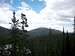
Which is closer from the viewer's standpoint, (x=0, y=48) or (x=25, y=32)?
(x=25, y=32)

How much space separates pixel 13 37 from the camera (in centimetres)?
2180

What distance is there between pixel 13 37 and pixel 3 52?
183 centimetres

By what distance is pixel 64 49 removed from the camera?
24703mm

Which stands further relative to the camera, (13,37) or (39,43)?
(39,43)

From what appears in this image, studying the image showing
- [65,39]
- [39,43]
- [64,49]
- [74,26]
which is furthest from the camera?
[74,26]

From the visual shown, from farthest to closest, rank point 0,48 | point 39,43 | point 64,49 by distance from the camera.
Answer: point 39,43 < point 64,49 < point 0,48

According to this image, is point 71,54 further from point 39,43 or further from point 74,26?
point 74,26

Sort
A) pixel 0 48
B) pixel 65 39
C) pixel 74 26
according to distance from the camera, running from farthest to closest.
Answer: pixel 74 26 < pixel 65 39 < pixel 0 48

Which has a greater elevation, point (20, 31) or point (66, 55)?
point (20, 31)

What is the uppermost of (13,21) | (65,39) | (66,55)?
(13,21)

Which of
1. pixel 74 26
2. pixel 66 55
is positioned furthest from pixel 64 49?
pixel 74 26

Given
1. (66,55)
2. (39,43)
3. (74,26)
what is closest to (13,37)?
(66,55)

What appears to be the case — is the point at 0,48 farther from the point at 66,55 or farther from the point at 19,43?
the point at 66,55

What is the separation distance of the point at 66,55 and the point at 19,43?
18.7ft
